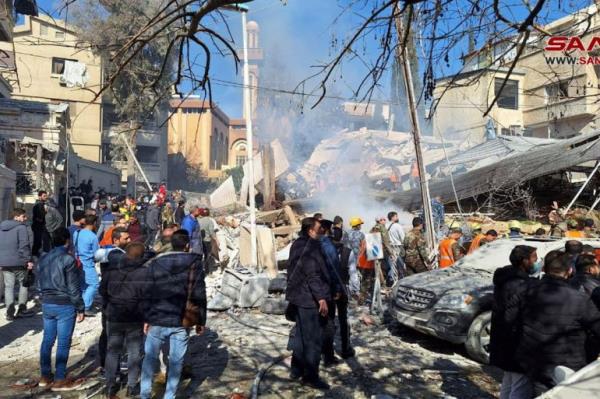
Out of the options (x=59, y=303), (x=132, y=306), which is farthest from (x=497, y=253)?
(x=59, y=303)

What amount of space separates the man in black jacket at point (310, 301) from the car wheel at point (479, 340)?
1.99m

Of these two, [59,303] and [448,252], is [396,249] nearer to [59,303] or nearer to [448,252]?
[448,252]

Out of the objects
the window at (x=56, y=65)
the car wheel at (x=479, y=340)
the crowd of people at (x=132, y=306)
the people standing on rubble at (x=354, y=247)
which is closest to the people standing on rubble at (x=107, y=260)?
the crowd of people at (x=132, y=306)

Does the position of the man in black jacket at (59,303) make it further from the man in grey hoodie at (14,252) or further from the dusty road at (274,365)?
the man in grey hoodie at (14,252)

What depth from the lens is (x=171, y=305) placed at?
421cm

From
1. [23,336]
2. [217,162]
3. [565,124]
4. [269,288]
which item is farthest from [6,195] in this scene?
[217,162]

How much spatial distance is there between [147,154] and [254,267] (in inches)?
1252

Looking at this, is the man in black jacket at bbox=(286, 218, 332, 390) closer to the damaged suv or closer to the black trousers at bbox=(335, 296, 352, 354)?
the black trousers at bbox=(335, 296, 352, 354)

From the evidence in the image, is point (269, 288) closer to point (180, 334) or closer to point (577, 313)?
point (180, 334)

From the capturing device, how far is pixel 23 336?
22.0 ft

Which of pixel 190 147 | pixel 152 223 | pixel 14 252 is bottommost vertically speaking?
pixel 14 252

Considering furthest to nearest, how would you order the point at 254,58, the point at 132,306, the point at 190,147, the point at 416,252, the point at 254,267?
the point at 254,58, the point at 190,147, the point at 254,267, the point at 416,252, the point at 132,306

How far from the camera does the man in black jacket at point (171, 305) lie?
422 cm

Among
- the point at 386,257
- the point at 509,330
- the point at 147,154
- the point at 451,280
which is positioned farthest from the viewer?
the point at 147,154
